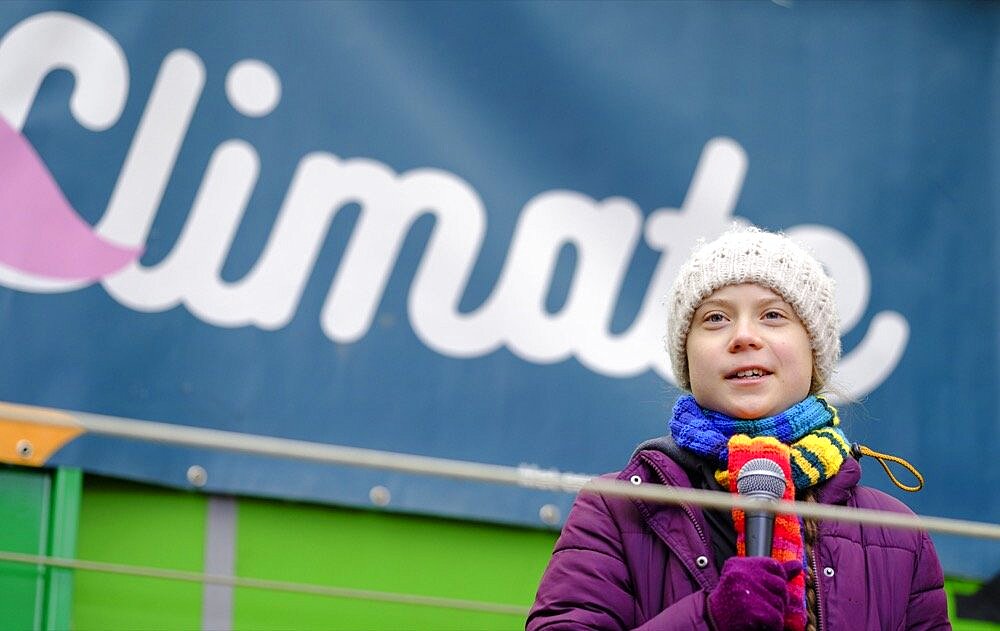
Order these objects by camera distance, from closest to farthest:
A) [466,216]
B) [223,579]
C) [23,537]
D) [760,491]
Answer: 1. [760,491]
2. [223,579]
3. [23,537]
4. [466,216]

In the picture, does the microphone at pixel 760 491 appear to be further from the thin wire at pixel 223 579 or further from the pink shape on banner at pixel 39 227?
the pink shape on banner at pixel 39 227

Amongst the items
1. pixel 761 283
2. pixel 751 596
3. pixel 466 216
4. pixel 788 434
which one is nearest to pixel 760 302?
pixel 761 283

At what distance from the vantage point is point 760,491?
149 centimetres

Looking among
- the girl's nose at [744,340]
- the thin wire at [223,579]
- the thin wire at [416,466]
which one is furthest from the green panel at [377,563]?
the thin wire at [416,466]

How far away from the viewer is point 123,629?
2.28 m

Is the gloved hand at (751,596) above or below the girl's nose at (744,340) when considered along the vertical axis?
below

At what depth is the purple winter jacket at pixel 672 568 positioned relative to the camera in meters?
1.52

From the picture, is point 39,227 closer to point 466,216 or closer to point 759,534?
point 466,216

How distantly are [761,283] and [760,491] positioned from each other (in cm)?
31

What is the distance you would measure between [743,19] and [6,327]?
1.39 meters

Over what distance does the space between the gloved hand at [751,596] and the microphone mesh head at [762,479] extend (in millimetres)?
100

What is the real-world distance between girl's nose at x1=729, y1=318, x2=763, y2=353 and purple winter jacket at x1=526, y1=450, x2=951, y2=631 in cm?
15

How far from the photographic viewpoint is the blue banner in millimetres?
2289

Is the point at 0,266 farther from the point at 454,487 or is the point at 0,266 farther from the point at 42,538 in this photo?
the point at 454,487
